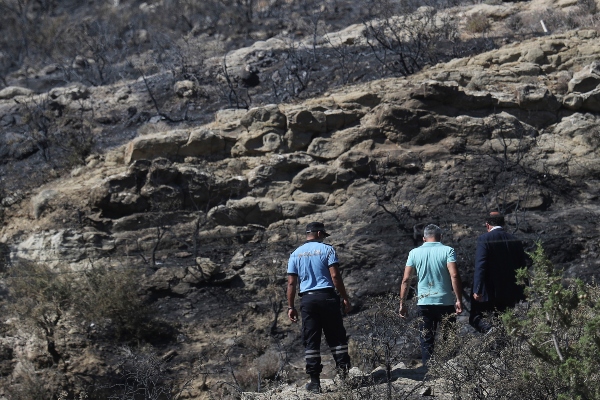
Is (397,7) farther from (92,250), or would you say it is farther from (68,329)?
(68,329)

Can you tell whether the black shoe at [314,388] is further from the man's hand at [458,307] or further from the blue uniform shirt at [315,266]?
the man's hand at [458,307]

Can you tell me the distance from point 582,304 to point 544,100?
25.7 feet

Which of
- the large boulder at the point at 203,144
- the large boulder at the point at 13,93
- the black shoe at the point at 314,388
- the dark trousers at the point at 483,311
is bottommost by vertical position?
the black shoe at the point at 314,388

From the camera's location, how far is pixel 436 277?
272 inches

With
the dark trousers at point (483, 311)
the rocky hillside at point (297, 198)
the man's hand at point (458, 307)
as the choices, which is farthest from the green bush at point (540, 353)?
the rocky hillside at point (297, 198)

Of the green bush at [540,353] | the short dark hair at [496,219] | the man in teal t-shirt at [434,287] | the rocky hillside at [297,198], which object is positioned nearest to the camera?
the green bush at [540,353]

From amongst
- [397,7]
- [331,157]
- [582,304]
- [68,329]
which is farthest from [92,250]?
[397,7]

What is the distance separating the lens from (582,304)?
5438mm

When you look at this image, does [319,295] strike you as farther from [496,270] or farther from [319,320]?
[496,270]

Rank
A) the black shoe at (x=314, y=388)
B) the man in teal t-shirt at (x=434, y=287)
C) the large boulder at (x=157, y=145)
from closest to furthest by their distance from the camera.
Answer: the black shoe at (x=314, y=388) < the man in teal t-shirt at (x=434, y=287) < the large boulder at (x=157, y=145)

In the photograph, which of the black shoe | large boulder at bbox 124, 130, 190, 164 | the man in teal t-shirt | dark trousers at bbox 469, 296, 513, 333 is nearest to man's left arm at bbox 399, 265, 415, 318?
the man in teal t-shirt

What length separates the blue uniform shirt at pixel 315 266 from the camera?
6777 mm

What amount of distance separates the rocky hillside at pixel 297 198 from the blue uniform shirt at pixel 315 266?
3.24 m

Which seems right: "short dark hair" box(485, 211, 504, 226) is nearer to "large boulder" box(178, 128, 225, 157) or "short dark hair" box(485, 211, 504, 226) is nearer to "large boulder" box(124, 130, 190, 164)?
"large boulder" box(178, 128, 225, 157)
